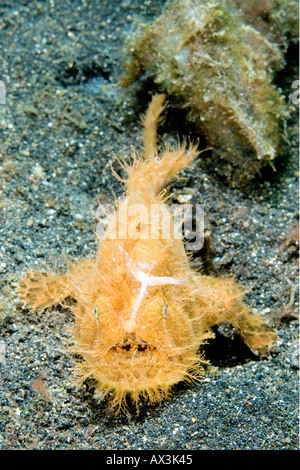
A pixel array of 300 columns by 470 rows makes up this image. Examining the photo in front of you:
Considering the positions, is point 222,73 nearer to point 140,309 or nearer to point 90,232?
point 90,232

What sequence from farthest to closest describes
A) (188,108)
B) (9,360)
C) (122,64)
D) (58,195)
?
(122,64)
(188,108)
(58,195)
(9,360)

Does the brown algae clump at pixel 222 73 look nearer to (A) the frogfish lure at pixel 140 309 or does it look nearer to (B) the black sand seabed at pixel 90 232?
(B) the black sand seabed at pixel 90 232

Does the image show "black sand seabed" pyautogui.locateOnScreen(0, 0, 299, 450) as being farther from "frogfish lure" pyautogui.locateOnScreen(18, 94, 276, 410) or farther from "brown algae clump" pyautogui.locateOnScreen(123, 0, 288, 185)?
"brown algae clump" pyautogui.locateOnScreen(123, 0, 288, 185)

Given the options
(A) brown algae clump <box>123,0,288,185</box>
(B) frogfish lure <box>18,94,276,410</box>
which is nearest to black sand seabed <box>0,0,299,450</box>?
(B) frogfish lure <box>18,94,276,410</box>

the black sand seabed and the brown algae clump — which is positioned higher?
the brown algae clump

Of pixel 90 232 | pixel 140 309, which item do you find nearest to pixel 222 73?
pixel 90 232

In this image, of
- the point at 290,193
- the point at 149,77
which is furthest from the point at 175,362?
the point at 149,77
